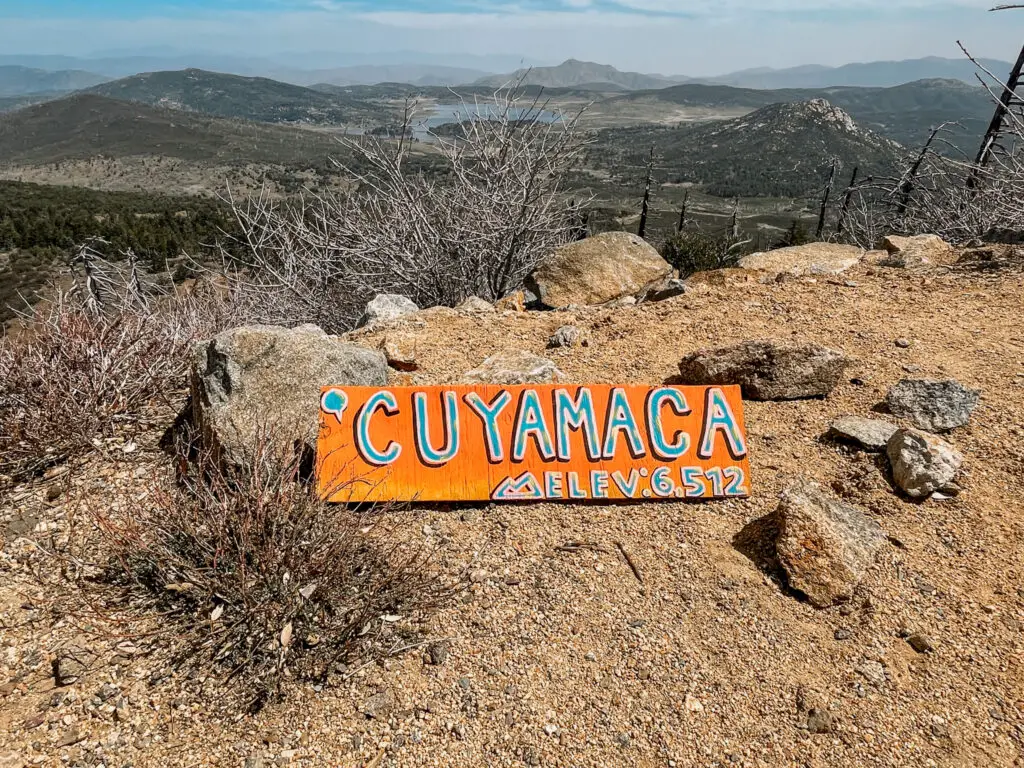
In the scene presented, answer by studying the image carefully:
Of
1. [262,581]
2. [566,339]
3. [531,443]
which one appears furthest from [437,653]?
[566,339]

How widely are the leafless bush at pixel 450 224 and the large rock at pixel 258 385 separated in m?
3.73

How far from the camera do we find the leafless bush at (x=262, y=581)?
235 centimetres

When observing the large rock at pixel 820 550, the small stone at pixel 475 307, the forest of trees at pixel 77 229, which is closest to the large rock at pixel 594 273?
the small stone at pixel 475 307

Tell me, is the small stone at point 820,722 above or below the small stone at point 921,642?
below

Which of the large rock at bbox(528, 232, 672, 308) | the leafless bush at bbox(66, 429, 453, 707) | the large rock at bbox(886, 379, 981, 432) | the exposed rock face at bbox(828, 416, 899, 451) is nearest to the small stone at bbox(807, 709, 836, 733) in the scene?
the leafless bush at bbox(66, 429, 453, 707)

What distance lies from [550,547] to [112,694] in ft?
6.18

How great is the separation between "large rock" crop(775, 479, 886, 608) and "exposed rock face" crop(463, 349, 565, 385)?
1.73 m

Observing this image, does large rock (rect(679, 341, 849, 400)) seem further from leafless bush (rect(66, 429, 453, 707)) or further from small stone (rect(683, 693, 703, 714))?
leafless bush (rect(66, 429, 453, 707))

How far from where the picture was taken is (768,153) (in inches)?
4771

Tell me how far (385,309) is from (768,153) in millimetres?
135113

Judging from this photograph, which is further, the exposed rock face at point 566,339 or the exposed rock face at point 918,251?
the exposed rock face at point 918,251

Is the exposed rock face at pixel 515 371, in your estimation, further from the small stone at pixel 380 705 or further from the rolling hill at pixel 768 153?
the rolling hill at pixel 768 153

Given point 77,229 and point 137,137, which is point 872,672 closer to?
point 77,229

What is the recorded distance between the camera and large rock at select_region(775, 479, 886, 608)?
8.75 ft
